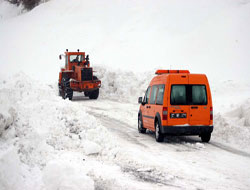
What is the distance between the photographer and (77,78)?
82.5 ft

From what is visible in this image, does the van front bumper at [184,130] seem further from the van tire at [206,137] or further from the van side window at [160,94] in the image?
the van side window at [160,94]

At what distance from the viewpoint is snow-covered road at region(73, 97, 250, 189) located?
6698 millimetres

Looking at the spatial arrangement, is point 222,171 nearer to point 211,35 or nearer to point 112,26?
point 211,35

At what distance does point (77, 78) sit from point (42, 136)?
18081 millimetres

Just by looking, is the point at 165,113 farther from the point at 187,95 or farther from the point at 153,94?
the point at 153,94

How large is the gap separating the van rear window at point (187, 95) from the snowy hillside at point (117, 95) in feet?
4.22

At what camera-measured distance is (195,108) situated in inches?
429

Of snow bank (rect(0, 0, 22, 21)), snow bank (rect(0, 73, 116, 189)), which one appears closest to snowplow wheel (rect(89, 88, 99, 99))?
snow bank (rect(0, 73, 116, 189))

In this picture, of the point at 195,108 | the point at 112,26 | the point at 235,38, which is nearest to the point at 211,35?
the point at 235,38

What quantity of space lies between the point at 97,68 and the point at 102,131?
70.2ft

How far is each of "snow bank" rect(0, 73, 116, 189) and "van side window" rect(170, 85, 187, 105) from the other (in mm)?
2870

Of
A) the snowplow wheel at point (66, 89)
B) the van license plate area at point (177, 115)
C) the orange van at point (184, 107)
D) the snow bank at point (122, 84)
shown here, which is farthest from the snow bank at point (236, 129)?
the snowplow wheel at point (66, 89)

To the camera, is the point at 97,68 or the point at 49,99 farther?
the point at 97,68

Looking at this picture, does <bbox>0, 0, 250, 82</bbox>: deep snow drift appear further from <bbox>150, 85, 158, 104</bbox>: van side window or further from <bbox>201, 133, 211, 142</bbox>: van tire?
<bbox>201, 133, 211, 142</bbox>: van tire
